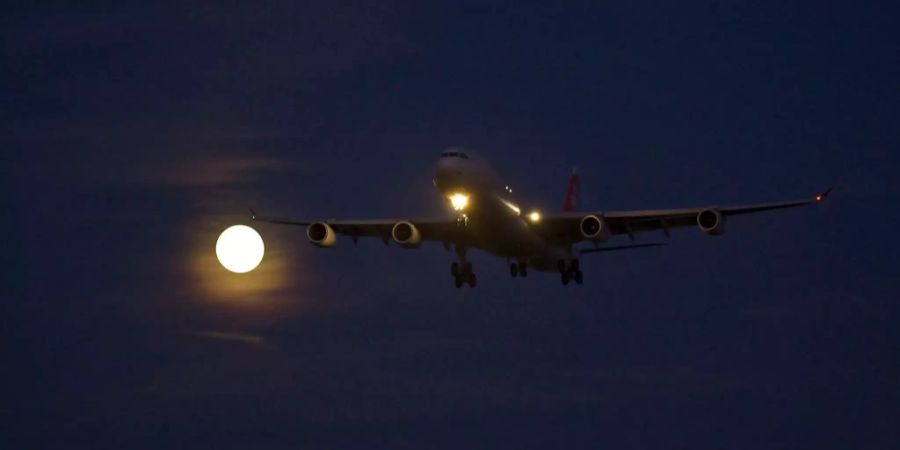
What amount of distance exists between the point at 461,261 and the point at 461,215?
401 inches

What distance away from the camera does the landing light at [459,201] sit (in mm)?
63500

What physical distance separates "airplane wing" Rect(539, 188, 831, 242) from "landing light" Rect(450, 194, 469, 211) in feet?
23.6

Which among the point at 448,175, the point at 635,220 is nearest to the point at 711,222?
the point at 635,220

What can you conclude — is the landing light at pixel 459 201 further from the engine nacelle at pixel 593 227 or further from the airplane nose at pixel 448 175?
the engine nacelle at pixel 593 227

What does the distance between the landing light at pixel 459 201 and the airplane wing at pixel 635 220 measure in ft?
23.6

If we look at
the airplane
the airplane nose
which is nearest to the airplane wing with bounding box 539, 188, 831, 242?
the airplane

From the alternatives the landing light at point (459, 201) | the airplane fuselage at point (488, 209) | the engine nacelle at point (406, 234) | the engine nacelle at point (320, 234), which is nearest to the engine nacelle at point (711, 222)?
the airplane fuselage at point (488, 209)

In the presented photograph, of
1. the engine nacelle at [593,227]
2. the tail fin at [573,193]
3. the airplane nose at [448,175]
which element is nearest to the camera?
the airplane nose at [448,175]

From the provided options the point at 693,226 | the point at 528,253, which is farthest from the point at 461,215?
the point at 693,226

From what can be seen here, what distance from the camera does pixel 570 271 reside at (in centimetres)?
7569

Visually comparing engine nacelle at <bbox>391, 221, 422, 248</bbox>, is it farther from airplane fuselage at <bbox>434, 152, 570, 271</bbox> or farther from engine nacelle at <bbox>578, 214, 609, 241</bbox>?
engine nacelle at <bbox>578, 214, 609, 241</bbox>

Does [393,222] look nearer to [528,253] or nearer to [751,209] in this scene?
[528,253]

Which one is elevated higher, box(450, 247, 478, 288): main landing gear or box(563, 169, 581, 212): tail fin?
box(563, 169, 581, 212): tail fin

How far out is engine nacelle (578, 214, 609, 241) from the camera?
231 feet
